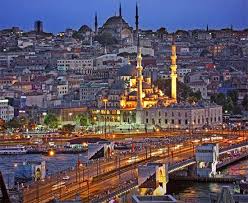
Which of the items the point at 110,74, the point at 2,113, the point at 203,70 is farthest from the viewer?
the point at 203,70

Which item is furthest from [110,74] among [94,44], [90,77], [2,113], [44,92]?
[94,44]

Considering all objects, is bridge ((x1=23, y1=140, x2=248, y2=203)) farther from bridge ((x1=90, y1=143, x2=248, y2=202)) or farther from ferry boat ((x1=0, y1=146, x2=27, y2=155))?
ferry boat ((x1=0, y1=146, x2=27, y2=155))

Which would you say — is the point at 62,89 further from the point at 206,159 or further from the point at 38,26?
the point at 38,26

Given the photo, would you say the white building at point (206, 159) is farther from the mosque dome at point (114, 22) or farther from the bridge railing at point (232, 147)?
the mosque dome at point (114, 22)

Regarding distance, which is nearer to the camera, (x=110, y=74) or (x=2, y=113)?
(x=2, y=113)

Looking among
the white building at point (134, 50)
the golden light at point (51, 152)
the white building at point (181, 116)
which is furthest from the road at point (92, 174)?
the white building at point (134, 50)

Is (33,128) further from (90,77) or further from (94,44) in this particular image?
(94,44)
